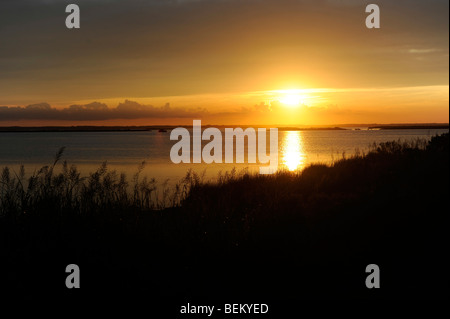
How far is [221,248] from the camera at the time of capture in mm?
7387

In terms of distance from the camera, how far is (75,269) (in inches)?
247

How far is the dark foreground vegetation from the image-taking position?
6.09 metres

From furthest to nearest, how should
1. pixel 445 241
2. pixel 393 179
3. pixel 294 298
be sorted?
pixel 393 179 < pixel 445 241 < pixel 294 298

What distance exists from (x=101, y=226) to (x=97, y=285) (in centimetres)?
216

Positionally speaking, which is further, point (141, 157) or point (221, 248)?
point (141, 157)

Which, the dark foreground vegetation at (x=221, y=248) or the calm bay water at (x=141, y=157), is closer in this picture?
the dark foreground vegetation at (x=221, y=248)

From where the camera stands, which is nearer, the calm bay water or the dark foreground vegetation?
the dark foreground vegetation

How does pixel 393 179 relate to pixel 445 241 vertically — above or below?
above

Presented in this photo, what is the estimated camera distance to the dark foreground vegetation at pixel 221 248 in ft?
20.0
